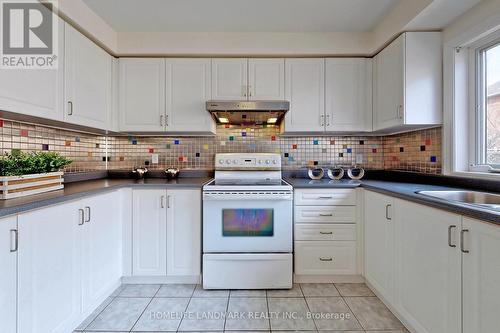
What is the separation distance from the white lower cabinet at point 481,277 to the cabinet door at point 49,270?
1991 millimetres

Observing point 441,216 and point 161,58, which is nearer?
point 441,216

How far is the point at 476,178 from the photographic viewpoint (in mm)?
1639

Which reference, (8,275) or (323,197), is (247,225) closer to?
(323,197)

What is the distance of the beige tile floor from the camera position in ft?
5.15

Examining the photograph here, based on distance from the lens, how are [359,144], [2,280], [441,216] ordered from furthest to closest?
[359,144] < [441,216] < [2,280]

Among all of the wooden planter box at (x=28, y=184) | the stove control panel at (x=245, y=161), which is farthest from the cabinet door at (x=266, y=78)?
the wooden planter box at (x=28, y=184)

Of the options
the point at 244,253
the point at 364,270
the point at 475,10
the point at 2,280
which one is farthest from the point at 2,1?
the point at 364,270

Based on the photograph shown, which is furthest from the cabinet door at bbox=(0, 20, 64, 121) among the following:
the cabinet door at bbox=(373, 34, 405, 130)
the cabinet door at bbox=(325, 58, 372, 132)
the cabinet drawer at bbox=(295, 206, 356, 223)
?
the cabinet door at bbox=(373, 34, 405, 130)

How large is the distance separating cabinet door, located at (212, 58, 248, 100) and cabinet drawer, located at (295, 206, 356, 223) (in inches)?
46.2

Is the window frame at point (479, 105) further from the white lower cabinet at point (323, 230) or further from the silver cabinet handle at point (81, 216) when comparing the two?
the silver cabinet handle at point (81, 216)

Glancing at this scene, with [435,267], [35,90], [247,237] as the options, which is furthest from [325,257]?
[35,90]

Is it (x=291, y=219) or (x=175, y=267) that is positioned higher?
(x=291, y=219)

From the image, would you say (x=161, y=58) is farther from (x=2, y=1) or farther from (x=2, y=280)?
(x=2, y=280)

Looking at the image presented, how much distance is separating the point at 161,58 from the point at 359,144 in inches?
87.5
